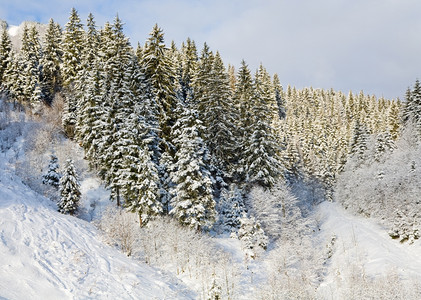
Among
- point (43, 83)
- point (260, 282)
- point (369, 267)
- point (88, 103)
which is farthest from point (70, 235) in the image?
point (43, 83)

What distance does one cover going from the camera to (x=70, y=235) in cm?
1842

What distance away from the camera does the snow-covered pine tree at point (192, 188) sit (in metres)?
25.9

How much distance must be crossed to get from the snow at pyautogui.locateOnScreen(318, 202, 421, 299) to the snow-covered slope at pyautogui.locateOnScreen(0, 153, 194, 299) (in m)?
14.5

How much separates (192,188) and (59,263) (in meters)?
12.5

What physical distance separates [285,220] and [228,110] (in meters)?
14.6

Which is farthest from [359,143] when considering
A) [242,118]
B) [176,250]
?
[176,250]

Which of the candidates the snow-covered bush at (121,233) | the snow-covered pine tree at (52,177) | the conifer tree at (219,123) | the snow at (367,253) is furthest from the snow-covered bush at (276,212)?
the snow-covered pine tree at (52,177)

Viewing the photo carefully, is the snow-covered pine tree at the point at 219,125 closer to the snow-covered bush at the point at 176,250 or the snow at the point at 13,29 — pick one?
the snow-covered bush at the point at 176,250

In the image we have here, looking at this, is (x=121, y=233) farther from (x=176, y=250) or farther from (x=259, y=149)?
(x=259, y=149)

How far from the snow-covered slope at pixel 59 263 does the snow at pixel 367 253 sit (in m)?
14.5

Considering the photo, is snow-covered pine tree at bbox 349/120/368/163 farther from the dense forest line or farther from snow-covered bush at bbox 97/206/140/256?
snow-covered bush at bbox 97/206/140/256

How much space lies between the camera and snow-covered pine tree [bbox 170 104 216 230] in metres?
25.9

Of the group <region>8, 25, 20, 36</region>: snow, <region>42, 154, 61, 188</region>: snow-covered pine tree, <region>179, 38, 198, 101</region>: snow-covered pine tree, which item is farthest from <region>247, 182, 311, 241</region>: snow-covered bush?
<region>8, 25, 20, 36</region>: snow

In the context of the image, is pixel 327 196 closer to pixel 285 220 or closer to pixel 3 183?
pixel 285 220
